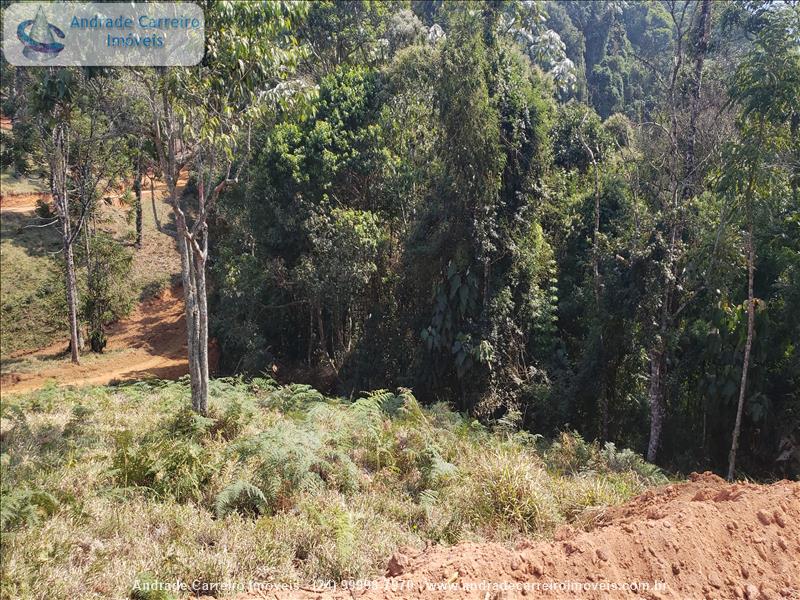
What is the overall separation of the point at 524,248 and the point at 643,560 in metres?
8.08

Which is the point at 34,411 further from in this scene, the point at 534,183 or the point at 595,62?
the point at 595,62

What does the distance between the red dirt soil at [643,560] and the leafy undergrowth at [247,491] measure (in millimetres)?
478

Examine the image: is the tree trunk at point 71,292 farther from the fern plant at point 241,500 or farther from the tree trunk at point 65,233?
the fern plant at point 241,500

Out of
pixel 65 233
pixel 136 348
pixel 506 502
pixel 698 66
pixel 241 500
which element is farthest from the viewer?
pixel 136 348

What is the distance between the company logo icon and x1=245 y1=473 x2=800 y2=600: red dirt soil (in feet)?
18.3

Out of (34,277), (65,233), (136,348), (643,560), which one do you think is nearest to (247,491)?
(643,560)

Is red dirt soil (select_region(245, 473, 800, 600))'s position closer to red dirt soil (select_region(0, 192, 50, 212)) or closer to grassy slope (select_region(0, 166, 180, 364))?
grassy slope (select_region(0, 166, 180, 364))

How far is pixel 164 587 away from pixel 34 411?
5219mm

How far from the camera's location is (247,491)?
18.8 ft

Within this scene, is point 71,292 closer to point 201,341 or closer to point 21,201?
point 21,201

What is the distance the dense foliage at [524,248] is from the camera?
10.5 m

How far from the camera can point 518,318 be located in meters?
12.7

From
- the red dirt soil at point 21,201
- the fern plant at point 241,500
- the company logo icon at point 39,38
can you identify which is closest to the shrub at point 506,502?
the fern plant at point 241,500

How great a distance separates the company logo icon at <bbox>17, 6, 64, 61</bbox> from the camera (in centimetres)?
607
